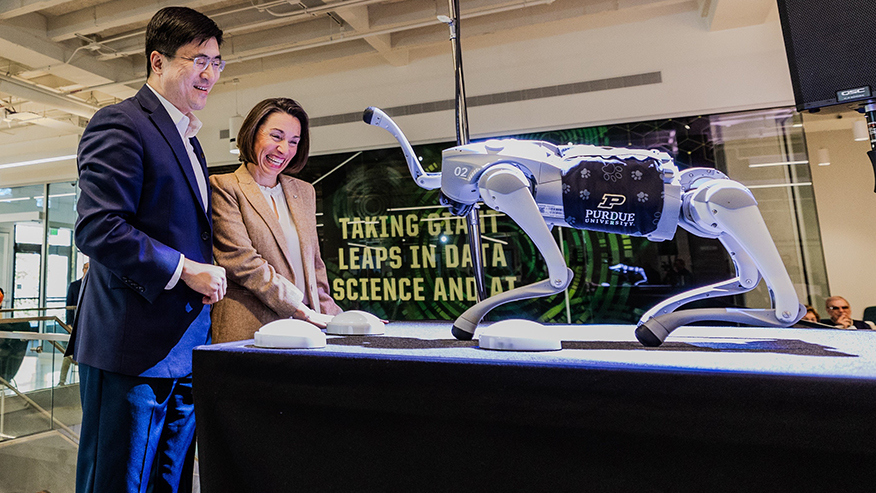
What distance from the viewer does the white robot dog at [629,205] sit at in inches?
27.6

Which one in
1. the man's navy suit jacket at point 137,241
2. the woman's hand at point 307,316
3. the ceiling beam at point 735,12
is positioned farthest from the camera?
the ceiling beam at point 735,12

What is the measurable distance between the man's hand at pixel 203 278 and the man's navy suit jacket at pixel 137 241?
27 millimetres

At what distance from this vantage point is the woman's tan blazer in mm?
1103

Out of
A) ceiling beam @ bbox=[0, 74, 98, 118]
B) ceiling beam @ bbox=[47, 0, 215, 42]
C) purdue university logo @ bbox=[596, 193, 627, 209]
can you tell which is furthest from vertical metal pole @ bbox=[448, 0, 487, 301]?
ceiling beam @ bbox=[0, 74, 98, 118]

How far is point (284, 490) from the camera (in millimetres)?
657

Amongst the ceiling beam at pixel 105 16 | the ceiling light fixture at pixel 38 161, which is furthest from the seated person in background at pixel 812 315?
the ceiling light fixture at pixel 38 161

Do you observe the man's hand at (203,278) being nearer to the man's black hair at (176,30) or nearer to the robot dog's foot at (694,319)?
the man's black hair at (176,30)

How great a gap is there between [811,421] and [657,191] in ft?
1.22

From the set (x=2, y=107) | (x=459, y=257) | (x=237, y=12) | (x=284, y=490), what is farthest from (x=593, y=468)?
(x=2, y=107)

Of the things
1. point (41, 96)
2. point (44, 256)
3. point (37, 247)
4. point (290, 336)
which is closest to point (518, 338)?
point (290, 336)

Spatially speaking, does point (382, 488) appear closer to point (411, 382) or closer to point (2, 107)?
point (411, 382)

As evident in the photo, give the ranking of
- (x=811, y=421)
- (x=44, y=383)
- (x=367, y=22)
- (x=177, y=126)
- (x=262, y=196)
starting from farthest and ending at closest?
(x=367, y=22)
(x=44, y=383)
(x=262, y=196)
(x=177, y=126)
(x=811, y=421)

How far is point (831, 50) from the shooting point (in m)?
0.93

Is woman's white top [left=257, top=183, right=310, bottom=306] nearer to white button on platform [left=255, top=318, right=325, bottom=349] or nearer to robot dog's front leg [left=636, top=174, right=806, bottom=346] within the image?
white button on platform [left=255, top=318, right=325, bottom=349]
